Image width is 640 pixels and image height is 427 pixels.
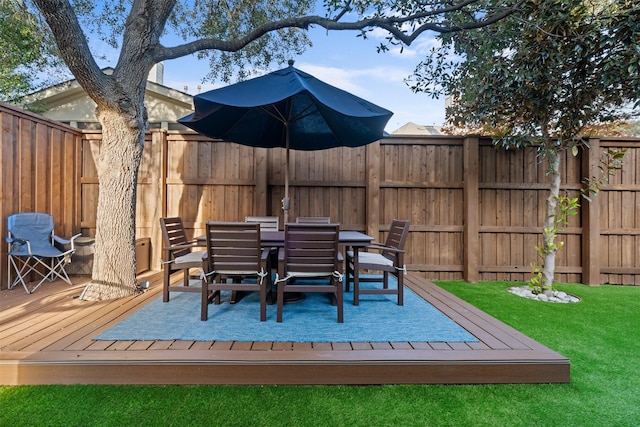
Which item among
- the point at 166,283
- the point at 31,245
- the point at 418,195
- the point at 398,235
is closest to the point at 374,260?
the point at 398,235

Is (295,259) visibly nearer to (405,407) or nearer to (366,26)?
(405,407)

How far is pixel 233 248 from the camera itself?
250cm

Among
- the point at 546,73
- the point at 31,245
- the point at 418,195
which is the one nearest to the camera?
the point at 546,73

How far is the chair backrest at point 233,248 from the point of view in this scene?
8.05 ft

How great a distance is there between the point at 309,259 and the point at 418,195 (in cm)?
287

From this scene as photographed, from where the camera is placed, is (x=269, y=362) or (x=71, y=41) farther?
(x=71, y=41)

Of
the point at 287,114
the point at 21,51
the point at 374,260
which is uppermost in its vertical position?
the point at 21,51

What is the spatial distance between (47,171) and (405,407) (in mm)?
5358

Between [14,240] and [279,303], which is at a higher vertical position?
[14,240]

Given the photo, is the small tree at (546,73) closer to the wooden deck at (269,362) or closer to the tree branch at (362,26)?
the tree branch at (362,26)

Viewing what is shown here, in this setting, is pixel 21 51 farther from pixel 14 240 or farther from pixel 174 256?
pixel 174 256

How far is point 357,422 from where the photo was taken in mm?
1556

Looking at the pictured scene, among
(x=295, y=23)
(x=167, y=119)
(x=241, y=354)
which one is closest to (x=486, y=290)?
(x=241, y=354)

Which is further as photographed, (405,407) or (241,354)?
(241,354)
